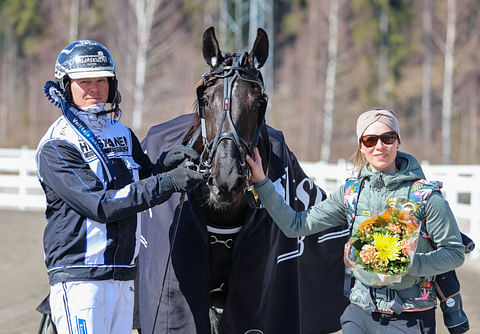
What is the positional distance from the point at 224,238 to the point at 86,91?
44.6 inches

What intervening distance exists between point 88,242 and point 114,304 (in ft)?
1.08

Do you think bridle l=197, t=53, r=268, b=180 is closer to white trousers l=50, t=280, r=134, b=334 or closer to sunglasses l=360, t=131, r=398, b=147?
sunglasses l=360, t=131, r=398, b=147

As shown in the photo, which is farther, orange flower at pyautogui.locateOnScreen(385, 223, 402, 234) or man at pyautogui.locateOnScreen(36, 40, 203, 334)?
man at pyautogui.locateOnScreen(36, 40, 203, 334)

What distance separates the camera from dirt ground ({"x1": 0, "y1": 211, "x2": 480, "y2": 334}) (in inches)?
215

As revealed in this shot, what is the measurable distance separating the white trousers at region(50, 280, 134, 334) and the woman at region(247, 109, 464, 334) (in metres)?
1.11

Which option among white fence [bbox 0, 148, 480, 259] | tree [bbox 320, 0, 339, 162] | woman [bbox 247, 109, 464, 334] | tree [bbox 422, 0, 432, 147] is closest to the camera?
woman [bbox 247, 109, 464, 334]

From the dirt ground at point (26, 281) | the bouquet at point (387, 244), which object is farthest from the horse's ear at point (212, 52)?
the dirt ground at point (26, 281)

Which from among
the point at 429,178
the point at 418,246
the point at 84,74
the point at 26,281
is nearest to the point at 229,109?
the point at 84,74

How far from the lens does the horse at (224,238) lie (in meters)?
3.06

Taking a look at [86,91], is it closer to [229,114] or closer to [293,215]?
[229,114]

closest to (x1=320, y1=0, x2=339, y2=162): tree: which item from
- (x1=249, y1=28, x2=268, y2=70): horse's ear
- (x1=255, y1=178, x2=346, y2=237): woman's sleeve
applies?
(x1=249, y1=28, x2=268, y2=70): horse's ear

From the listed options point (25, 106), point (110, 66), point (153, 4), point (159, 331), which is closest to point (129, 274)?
point (159, 331)

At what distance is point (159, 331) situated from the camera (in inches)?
132

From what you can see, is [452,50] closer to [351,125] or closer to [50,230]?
[351,125]
